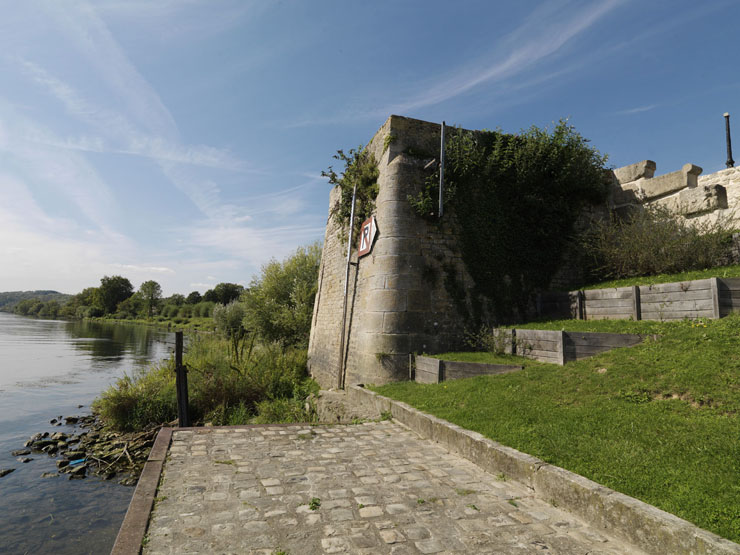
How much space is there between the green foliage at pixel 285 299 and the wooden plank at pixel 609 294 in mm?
11510

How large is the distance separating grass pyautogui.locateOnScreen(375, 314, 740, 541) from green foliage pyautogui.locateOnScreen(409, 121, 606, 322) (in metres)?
3.47

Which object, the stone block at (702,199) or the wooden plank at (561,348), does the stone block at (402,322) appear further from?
the stone block at (702,199)

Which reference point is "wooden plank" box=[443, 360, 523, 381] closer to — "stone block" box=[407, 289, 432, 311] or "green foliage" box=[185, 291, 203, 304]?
"stone block" box=[407, 289, 432, 311]

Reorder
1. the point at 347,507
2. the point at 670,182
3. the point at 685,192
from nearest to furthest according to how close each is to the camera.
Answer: the point at 347,507 < the point at 685,192 < the point at 670,182

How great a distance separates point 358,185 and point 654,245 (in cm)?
717

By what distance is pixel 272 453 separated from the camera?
4.96 m

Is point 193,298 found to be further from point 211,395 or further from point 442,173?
point 442,173

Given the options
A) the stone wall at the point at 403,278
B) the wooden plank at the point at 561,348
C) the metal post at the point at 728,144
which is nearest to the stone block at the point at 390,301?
the stone wall at the point at 403,278

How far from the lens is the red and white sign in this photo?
1044 centimetres

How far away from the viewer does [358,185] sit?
38.1 ft

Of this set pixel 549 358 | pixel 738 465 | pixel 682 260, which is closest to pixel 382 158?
pixel 549 358

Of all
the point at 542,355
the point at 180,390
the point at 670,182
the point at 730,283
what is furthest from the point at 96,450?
the point at 670,182

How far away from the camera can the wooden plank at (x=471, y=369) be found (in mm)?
7347

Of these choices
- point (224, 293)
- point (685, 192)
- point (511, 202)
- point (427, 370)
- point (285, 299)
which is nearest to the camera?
point (427, 370)
